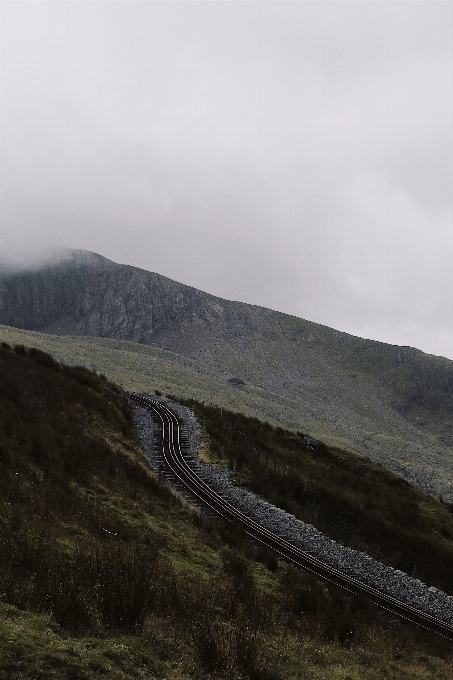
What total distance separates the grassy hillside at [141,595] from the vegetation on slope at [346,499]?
10.3 metres

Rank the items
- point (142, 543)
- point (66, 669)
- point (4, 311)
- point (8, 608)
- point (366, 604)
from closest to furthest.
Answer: point (66, 669), point (8, 608), point (142, 543), point (366, 604), point (4, 311)

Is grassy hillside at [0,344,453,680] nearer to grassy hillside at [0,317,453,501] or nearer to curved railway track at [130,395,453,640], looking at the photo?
curved railway track at [130,395,453,640]

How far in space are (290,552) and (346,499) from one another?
13.6 meters

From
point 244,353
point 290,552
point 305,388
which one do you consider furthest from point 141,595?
point 244,353

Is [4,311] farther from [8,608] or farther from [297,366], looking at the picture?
[8,608]

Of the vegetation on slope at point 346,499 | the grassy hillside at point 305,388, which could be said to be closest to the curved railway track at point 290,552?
the vegetation on slope at point 346,499

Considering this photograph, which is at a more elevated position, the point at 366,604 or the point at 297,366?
Answer: the point at 297,366

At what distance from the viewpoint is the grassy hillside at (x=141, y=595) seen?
283 inches

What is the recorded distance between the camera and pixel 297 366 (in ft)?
462

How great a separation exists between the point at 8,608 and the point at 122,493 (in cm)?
1080

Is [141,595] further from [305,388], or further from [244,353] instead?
[244,353]

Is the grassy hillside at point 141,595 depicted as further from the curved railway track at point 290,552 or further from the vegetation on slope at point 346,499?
the vegetation on slope at point 346,499

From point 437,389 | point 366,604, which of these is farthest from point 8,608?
point 437,389

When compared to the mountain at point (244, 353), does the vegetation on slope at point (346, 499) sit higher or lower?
lower
